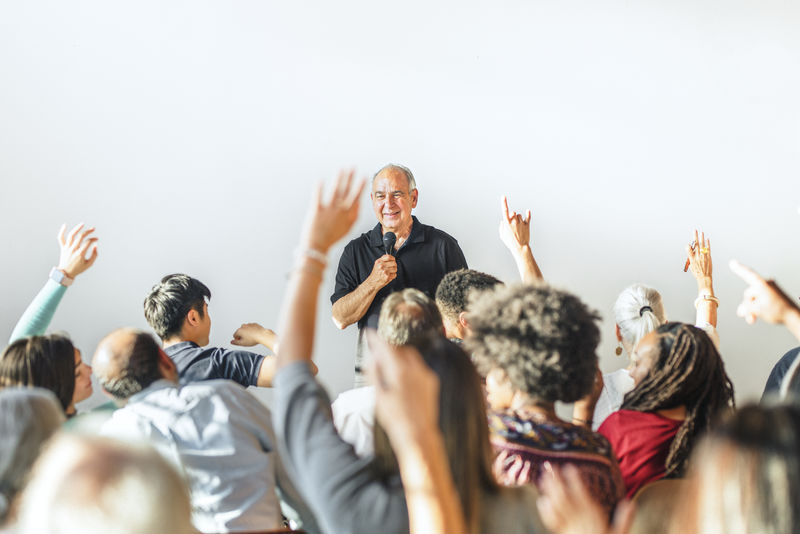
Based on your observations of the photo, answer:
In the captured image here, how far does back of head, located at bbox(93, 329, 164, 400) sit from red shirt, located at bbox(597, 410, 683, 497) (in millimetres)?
1228

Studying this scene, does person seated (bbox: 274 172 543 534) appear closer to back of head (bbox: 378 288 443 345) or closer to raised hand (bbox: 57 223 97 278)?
back of head (bbox: 378 288 443 345)

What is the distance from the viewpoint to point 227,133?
13.2 feet

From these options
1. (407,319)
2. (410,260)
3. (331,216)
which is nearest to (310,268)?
(331,216)

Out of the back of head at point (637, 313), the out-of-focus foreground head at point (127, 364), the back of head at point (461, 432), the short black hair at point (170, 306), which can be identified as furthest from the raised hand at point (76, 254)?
the back of head at point (637, 313)

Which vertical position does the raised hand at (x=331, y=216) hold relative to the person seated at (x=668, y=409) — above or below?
above

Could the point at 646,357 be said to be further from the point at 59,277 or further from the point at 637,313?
the point at 59,277

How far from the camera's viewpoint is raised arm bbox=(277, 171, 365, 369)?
133 centimetres

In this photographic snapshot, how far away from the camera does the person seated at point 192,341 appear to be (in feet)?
8.96

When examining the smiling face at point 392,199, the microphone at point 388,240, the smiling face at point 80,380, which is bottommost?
the smiling face at point 80,380

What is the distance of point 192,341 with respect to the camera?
2.89m

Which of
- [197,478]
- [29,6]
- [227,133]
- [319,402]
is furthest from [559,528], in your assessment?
[29,6]

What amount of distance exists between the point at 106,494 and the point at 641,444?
1424mm

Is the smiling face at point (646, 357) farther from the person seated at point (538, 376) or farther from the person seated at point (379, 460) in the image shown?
the person seated at point (379, 460)

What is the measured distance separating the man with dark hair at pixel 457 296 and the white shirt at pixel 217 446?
0.92m
